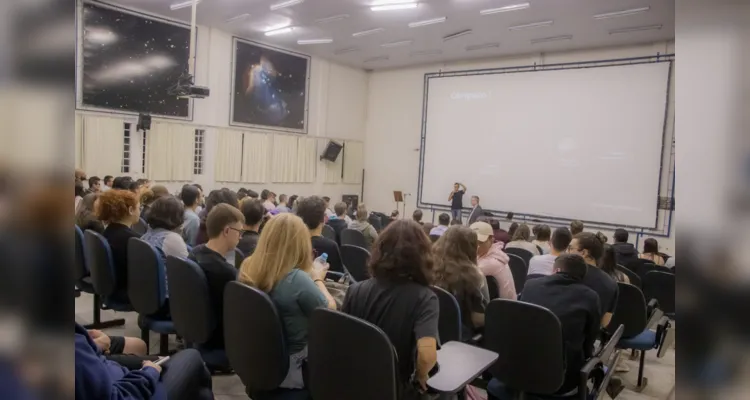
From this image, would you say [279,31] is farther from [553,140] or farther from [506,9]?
[553,140]

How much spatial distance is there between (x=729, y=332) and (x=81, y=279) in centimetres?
407

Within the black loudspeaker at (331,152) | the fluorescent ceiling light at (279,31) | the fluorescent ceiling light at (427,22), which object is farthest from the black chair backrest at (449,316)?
the black loudspeaker at (331,152)

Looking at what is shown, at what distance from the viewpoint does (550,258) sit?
3498 mm

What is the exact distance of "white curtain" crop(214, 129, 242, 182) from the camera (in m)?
10.1

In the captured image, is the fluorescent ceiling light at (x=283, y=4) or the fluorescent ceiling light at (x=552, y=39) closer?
the fluorescent ceiling light at (x=283, y=4)

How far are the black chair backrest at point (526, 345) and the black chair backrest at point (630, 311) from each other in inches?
51.5

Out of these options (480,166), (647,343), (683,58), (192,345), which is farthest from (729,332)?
(480,166)

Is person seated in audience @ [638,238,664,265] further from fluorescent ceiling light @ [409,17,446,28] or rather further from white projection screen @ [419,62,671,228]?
fluorescent ceiling light @ [409,17,446,28]

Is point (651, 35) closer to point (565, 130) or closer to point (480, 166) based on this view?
point (565, 130)

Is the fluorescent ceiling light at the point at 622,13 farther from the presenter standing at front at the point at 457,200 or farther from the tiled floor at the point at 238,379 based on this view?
the tiled floor at the point at 238,379

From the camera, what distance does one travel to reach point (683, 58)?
39 cm

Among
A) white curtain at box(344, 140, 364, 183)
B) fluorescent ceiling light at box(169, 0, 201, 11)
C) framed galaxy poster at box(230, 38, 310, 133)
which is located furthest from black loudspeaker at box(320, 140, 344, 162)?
fluorescent ceiling light at box(169, 0, 201, 11)

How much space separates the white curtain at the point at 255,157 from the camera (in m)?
10.6

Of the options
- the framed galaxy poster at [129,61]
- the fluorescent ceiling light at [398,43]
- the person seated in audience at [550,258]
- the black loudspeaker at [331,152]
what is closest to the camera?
the person seated in audience at [550,258]
